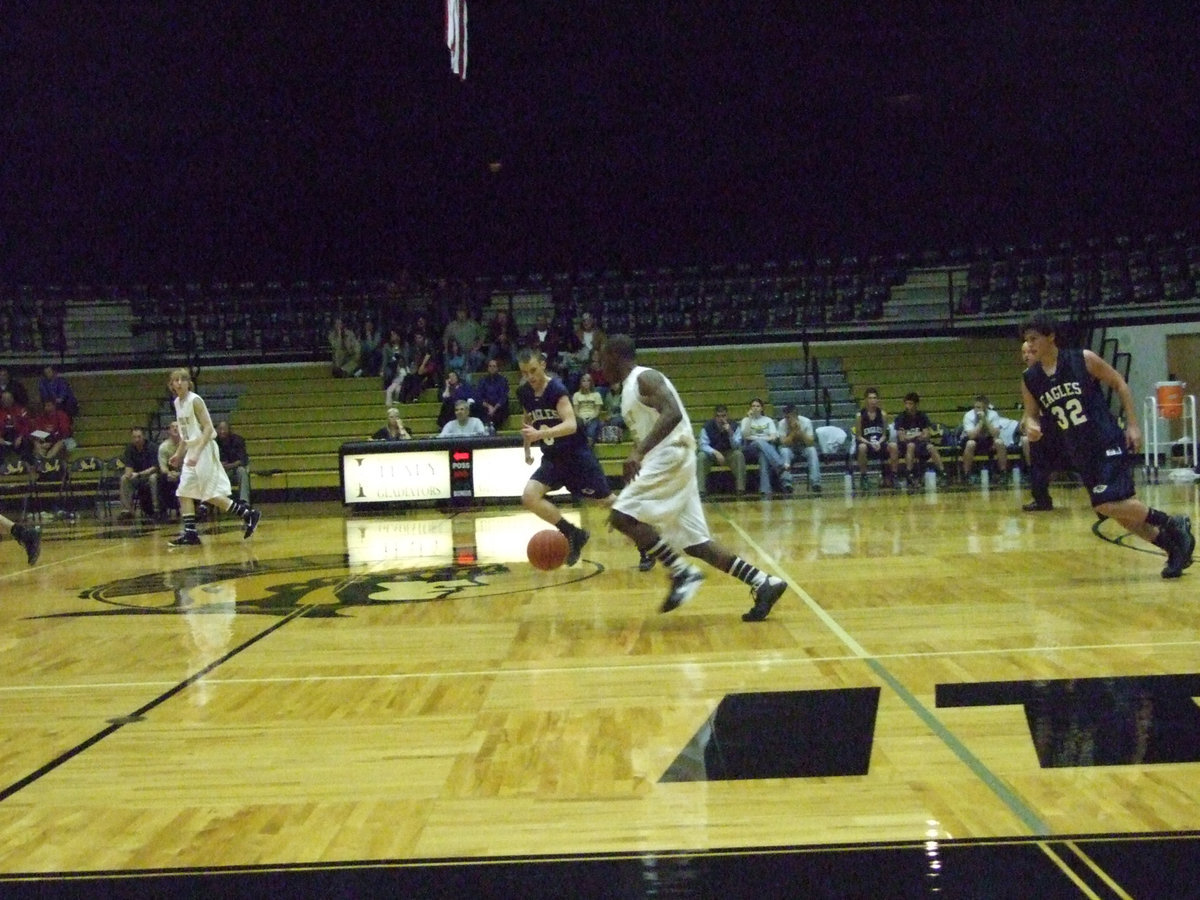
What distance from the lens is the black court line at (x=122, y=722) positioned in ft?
10.9

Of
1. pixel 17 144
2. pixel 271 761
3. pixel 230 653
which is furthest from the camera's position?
pixel 17 144

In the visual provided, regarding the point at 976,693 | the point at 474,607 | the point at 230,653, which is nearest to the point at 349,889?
the point at 976,693

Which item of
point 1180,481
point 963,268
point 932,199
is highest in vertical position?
point 932,199

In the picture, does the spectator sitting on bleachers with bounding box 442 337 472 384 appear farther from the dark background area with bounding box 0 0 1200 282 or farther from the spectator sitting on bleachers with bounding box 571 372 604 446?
the dark background area with bounding box 0 0 1200 282

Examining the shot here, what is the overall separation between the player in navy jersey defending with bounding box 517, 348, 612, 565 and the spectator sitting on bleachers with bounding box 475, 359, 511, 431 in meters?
8.57

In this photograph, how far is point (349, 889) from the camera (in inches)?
94.0

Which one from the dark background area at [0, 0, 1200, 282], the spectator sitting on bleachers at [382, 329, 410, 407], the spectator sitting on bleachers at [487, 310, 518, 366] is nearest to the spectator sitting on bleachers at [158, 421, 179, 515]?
the spectator sitting on bleachers at [382, 329, 410, 407]

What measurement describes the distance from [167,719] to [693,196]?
66.6 feet

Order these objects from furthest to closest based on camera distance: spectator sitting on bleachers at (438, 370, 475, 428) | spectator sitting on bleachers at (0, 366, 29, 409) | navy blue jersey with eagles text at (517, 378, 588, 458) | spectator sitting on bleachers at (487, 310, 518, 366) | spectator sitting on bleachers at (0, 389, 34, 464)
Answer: spectator sitting on bleachers at (487, 310, 518, 366) < spectator sitting on bleachers at (0, 366, 29, 409) < spectator sitting on bleachers at (438, 370, 475, 428) < spectator sitting on bleachers at (0, 389, 34, 464) < navy blue jersey with eagles text at (517, 378, 588, 458)

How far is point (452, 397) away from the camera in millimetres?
17078

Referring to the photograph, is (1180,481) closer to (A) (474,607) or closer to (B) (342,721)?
(A) (474,607)

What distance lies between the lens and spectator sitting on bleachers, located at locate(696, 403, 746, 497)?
16.0 metres

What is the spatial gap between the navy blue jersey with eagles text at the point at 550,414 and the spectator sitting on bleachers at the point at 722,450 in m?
7.63

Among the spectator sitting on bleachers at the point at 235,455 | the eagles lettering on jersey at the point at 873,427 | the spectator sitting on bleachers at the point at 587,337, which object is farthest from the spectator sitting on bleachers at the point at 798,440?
the spectator sitting on bleachers at the point at 235,455
